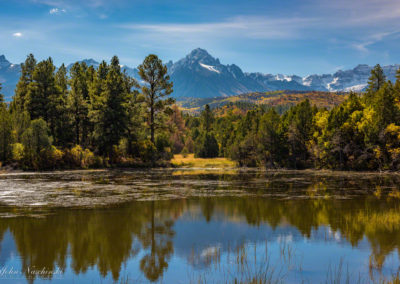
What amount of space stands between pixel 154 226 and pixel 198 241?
3875mm

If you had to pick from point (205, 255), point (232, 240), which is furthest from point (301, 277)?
point (232, 240)

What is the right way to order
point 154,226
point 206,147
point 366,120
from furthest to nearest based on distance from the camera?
point 206,147
point 366,120
point 154,226

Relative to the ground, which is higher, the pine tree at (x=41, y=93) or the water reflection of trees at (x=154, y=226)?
the pine tree at (x=41, y=93)

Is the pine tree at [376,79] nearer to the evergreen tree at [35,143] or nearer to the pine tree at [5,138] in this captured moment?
the evergreen tree at [35,143]

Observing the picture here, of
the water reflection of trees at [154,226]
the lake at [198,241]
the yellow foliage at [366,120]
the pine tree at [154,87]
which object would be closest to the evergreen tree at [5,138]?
the pine tree at [154,87]

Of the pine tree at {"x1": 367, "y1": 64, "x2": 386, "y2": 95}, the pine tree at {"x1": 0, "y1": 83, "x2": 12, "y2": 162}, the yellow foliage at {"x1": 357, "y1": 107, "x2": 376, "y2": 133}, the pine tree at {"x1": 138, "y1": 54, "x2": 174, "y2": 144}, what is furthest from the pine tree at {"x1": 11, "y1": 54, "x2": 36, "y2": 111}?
the pine tree at {"x1": 367, "y1": 64, "x2": 386, "y2": 95}

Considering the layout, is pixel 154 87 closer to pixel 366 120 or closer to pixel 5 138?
pixel 5 138

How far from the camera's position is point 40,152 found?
61.0m

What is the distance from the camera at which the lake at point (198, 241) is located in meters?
11.4

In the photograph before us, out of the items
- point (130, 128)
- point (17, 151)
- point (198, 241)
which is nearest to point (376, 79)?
point (130, 128)

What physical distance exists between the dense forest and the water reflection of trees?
44433 millimetres

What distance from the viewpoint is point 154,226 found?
1852cm

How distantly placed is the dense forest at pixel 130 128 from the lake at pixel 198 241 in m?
39.0

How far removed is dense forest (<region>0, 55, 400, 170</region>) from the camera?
209 feet
